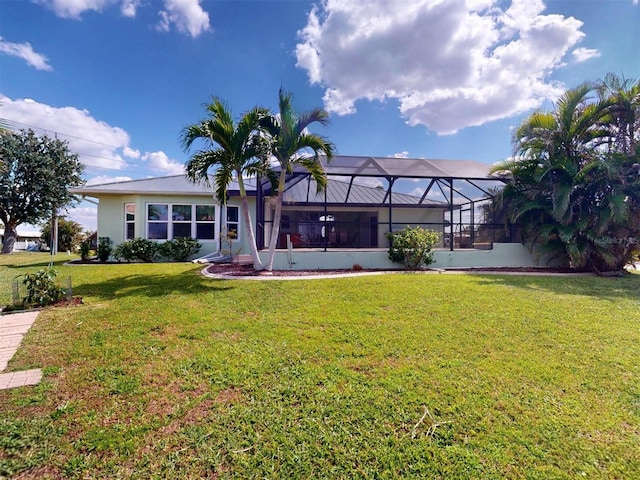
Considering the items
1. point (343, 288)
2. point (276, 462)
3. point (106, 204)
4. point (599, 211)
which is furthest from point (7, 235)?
point (599, 211)

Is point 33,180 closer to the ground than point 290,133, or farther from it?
farther from it

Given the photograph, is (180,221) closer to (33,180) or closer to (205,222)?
(205,222)

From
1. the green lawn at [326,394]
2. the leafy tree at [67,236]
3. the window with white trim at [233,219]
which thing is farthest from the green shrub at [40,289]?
the leafy tree at [67,236]

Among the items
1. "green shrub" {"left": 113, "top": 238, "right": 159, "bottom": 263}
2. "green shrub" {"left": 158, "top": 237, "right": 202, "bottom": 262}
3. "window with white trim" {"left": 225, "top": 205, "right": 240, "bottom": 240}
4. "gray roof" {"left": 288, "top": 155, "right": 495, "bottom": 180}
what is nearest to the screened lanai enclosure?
"gray roof" {"left": 288, "top": 155, "right": 495, "bottom": 180}

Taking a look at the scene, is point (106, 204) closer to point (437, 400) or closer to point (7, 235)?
point (437, 400)

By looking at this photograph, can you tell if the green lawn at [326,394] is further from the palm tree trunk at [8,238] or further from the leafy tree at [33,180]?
the palm tree trunk at [8,238]

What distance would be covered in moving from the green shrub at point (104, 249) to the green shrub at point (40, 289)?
27.8 feet

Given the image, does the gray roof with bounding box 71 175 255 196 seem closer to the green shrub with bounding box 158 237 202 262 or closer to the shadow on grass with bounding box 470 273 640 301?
the green shrub with bounding box 158 237 202 262

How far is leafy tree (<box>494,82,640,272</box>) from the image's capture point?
1056 centimetres

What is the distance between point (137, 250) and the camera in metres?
13.4

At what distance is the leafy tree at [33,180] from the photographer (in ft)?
74.8

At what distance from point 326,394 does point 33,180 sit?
104ft

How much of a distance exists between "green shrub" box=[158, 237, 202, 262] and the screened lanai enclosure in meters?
3.73

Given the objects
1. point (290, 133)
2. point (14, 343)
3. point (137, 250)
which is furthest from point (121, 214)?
point (14, 343)
